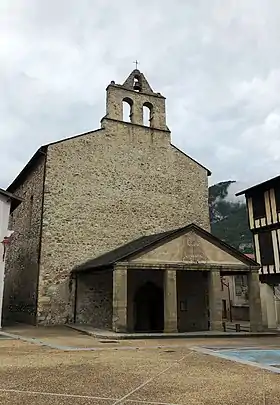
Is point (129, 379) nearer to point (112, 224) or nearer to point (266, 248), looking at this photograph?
point (112, 224)

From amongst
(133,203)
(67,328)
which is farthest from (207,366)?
(133,203)

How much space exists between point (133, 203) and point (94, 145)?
3161mm

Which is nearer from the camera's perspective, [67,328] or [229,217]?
[67,328]

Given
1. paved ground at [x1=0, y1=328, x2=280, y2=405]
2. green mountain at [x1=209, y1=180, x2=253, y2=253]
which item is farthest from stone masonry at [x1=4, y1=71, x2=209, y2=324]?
green mountain at [x1=209, y1=180, x2=253, y2=253]

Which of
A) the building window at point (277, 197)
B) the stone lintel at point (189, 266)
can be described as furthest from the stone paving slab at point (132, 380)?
the building window at point (277, 197)

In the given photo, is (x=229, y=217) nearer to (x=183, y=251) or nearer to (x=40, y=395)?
(x=183, y=251)

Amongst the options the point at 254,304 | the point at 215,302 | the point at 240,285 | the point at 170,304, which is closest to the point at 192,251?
the point at 215,302

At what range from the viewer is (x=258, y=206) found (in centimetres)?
1788

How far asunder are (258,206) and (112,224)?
6715 mm

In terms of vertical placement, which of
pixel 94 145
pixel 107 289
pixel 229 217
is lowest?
pixel 107 289

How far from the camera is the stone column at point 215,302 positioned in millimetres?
12812

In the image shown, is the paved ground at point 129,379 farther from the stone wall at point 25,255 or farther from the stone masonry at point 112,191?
the stone wall at point 25,255

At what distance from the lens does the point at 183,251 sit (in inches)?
519

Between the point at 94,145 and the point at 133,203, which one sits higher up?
the point at 94,145
